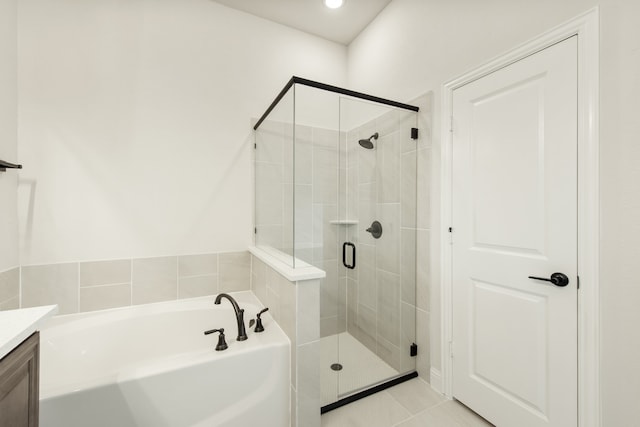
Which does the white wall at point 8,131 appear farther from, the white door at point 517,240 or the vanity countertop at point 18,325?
the white door at point 517,240

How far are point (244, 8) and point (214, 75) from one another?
67 centimetres

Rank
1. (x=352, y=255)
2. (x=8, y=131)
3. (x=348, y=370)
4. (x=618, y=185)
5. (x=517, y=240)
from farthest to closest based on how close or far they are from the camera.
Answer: (x=352, y=255) < (x=348, y=370) < (x=8, y=131) < (x=517, y=240) < (x=618, y=185)

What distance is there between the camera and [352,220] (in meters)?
1.88

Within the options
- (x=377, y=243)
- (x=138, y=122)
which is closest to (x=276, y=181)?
(x=377, y=243)

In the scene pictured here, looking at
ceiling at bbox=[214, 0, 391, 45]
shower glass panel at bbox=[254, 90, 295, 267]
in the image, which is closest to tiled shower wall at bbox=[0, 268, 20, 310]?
shower glass panel at bbox=[254, 90, 295, 267]

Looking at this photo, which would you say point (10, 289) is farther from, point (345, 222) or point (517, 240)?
point (517, 240)

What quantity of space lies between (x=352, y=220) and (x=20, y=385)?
1622 mm

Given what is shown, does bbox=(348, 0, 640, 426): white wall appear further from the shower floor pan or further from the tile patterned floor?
the shower floor pan

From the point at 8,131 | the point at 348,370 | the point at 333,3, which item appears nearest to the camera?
the point at 8,131

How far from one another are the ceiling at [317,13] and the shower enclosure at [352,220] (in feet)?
3.56

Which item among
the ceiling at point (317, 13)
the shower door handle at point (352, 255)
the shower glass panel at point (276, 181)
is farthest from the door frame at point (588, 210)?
the ceiling at point (317, 13)

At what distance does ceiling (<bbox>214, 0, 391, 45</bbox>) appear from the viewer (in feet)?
7.41

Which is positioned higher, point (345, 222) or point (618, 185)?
point (618, 185)

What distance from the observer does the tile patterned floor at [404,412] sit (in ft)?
5.10
